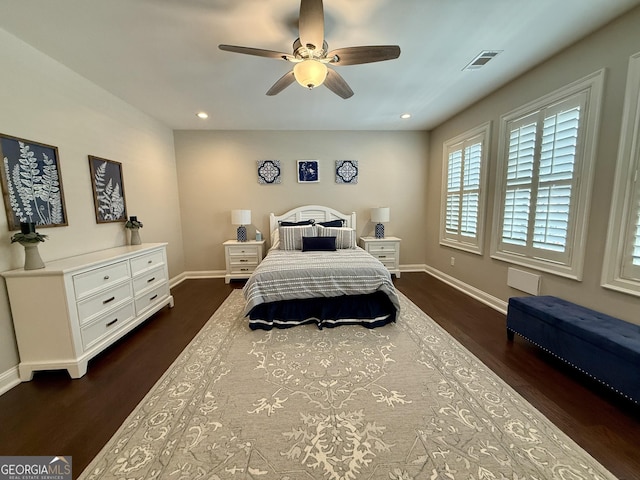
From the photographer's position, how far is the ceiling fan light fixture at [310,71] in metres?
1.91

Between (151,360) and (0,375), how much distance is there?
37.8 inches

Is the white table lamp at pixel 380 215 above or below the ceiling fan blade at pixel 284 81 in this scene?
below

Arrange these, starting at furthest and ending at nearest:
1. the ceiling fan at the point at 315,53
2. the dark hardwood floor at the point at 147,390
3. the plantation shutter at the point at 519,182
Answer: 1. the plantation shutter at the point at 519,182
2. the ceiling fan at the point at 315,53
3. the dark hardwood floor at the point at 147,390

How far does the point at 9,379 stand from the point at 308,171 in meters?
4.29

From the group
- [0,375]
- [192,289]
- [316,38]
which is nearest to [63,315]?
[0,375]

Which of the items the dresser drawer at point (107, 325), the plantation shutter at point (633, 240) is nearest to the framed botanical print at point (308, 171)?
the dresser drawer at point (107, 325)

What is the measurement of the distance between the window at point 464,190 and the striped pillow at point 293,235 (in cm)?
235

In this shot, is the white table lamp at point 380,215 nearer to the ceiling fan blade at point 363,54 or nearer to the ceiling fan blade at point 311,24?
the ceiling fan blade at point 363,54

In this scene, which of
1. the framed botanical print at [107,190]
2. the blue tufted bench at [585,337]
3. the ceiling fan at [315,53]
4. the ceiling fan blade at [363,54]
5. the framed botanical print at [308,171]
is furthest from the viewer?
the framed botanical print at [308,171]

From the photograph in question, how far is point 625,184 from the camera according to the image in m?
1.93

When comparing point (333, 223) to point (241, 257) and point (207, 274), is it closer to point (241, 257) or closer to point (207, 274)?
point (241, 257)

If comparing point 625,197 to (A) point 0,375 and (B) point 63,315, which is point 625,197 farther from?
(A) point 0,375

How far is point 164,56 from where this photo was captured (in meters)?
2.33

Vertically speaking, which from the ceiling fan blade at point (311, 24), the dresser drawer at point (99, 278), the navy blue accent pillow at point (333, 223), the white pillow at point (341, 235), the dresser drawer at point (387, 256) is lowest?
the dresser drawer at point (387, 256)
